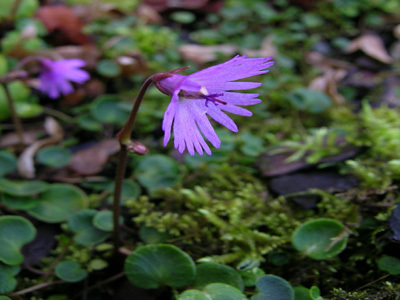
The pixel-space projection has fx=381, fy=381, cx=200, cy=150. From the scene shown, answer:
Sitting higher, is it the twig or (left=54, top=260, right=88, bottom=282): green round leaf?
(left=54, top=260, right=88, bottom=282): green round leaf

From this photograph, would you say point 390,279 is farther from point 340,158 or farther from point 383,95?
point 383,95

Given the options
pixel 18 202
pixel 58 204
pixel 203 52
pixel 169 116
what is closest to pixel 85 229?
pixel 58 204

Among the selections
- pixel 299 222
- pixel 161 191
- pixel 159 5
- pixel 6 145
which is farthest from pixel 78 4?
pixel 299 222

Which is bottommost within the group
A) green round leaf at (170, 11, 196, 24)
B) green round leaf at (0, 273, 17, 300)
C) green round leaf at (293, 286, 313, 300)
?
green round leaf at (0, 273, 17, 300)

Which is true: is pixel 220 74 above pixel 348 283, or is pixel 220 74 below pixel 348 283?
above

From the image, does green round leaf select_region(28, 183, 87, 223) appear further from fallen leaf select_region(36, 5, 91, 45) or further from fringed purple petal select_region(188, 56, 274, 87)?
fallen leaf select_region(36, 5, 91, 45)

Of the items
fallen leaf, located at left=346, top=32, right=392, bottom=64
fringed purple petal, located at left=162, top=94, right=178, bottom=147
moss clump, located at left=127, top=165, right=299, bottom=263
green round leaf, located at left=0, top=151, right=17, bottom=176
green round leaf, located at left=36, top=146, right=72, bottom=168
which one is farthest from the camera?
fallen leaf, located at left=346, top=32, right=392, bottom=64

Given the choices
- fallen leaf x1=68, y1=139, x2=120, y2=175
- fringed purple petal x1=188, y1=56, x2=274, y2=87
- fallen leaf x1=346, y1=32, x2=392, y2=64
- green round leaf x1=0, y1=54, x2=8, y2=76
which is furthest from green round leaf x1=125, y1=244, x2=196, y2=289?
fallen leaf x1=346, y1=32, x2=392, y2=64
